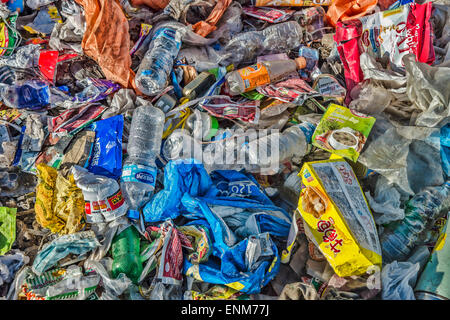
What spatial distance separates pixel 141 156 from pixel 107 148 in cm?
21

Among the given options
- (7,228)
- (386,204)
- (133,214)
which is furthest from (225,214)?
(7,228)

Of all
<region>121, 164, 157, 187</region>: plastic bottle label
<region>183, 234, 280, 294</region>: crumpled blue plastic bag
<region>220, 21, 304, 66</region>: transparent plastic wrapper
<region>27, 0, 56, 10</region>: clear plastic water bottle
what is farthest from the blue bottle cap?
<region>27, 0, 56, 10</region>: clear plastic water bottle

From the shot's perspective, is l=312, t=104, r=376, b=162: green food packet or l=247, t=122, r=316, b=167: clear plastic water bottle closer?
l=312, t=104, r=376, b=162: green food packet

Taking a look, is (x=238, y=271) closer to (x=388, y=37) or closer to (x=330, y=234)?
(x=330, y=234)

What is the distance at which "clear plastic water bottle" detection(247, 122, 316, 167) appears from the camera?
204 cm

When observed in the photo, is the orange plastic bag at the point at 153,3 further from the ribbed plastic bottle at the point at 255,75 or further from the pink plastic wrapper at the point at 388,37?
the pink plastic wrapper at the point at 388,37

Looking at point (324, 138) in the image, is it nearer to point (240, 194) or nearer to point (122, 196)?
point (240, 194)

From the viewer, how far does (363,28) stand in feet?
7.91

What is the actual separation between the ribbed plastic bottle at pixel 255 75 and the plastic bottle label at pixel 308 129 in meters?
0.44

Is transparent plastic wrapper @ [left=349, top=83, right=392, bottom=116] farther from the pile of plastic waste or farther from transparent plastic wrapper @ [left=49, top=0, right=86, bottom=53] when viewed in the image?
transparent plastic wrapper @ [left=49, top=0, right=86, bottom=53]

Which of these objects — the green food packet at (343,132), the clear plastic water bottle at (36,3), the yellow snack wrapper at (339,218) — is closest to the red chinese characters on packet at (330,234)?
the yellow snack wrapper at (339,218)

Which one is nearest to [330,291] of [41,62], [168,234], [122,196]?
[168,234]

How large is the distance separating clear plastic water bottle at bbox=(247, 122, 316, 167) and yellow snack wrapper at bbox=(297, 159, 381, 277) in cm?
25

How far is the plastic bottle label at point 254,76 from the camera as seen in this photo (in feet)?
7.64
